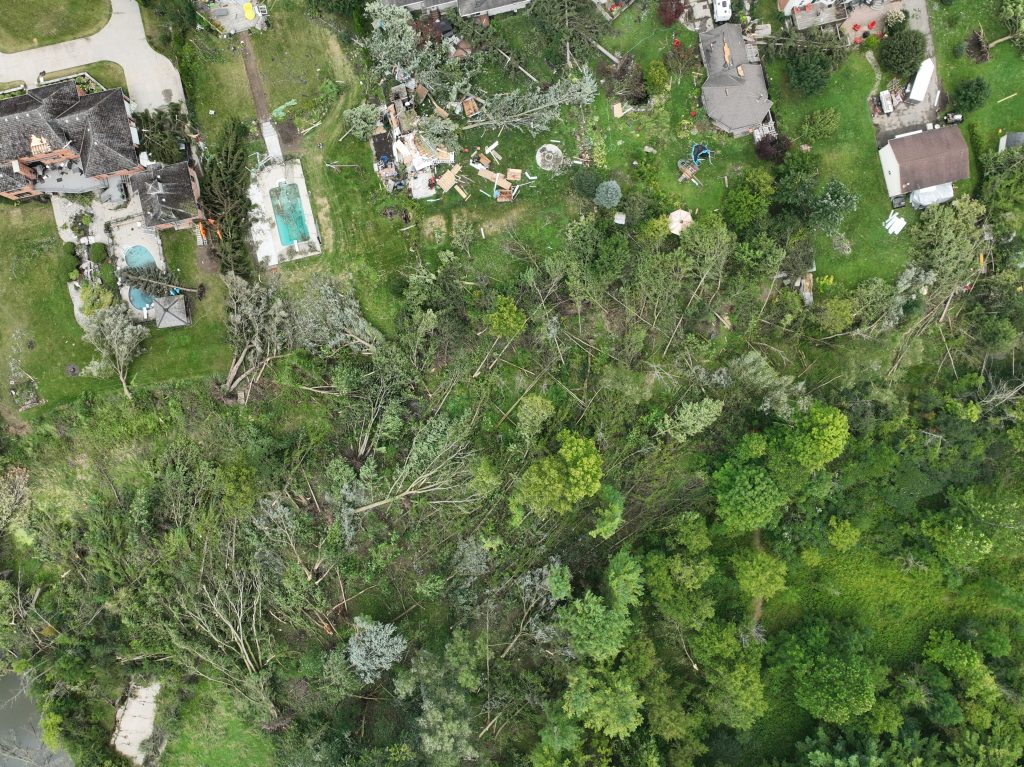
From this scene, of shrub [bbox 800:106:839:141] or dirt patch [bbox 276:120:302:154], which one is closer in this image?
shrub [bbox 800:106:839:141]

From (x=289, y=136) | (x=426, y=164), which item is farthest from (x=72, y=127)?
(x=426, y=164)

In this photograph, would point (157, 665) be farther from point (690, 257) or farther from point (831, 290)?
point (831, 290)

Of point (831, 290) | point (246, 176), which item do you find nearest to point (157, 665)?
point (246, 176)

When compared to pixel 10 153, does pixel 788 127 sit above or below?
below

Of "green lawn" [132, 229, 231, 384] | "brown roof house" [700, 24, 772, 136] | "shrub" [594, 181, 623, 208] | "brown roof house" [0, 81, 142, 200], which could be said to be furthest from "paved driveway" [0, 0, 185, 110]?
"brown roof house" [700, 24, 772, 136]

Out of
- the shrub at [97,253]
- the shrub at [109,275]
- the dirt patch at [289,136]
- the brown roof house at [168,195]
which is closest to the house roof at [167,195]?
the brown roof house at [168,195]

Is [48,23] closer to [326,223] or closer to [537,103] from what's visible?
[326,223]

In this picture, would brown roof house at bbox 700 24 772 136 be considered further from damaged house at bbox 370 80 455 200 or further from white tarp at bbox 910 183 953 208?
damaged house at bbox 370 80 455 200
